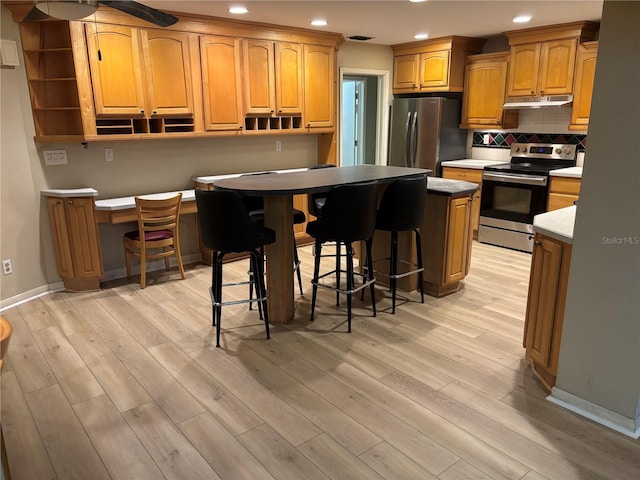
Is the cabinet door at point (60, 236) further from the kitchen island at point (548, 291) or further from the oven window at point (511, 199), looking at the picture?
the oven window at point (511, 199)

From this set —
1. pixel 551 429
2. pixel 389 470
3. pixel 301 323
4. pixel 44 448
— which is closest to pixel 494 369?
pixel 551 429

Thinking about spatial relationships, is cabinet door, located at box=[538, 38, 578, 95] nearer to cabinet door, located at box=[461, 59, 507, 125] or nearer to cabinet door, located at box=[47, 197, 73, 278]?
cabinet door, located at box=[461, 59, 507, 125]

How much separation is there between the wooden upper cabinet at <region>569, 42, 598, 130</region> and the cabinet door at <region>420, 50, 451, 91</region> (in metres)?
1.46

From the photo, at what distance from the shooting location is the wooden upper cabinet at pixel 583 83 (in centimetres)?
466

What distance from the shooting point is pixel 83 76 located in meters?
3.75

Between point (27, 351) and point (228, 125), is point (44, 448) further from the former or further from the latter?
point (228, 125)

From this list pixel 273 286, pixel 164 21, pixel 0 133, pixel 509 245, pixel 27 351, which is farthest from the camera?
pixel 509 245

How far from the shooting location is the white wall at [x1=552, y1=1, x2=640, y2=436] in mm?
1949

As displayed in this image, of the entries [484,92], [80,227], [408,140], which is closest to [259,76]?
[408,140]

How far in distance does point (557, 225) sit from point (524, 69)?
136 inches

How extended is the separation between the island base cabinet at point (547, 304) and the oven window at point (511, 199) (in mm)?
2771

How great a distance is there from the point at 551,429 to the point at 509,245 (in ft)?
11.0

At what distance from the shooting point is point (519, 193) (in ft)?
16.8

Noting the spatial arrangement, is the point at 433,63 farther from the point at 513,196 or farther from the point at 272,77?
the point at 272,77
